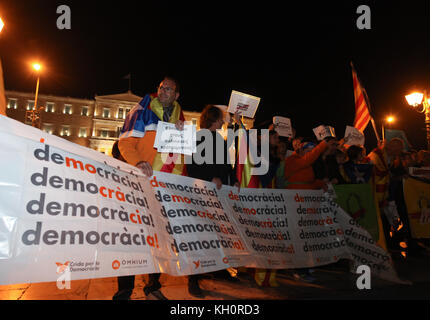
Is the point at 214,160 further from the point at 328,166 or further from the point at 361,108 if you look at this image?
the point at 361,108

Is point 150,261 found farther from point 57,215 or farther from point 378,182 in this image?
point 378,182

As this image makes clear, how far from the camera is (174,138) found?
10.4ft

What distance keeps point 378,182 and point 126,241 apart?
18.3ft

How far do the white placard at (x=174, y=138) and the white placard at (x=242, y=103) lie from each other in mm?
1780

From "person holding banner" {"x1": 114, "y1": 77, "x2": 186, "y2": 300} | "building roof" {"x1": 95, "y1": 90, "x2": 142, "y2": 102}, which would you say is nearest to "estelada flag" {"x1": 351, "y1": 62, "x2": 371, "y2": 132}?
"person holding banner" {"x1": 114, "y1": 77, "x2": 186, "y2": 300}

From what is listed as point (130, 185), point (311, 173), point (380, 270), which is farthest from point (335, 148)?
point (130, 185)

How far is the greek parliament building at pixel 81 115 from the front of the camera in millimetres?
62188

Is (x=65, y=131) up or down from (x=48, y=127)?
down

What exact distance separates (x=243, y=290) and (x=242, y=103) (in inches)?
112

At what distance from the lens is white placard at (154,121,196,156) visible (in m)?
3.09

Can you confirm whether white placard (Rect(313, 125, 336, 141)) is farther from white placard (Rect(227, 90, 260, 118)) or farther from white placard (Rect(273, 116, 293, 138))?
white placard (Rect(227, 90, 260, 118))

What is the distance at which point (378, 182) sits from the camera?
239 inches

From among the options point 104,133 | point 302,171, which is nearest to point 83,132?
point 104,133

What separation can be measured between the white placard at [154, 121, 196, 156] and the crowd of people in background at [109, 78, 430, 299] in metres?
0.10
